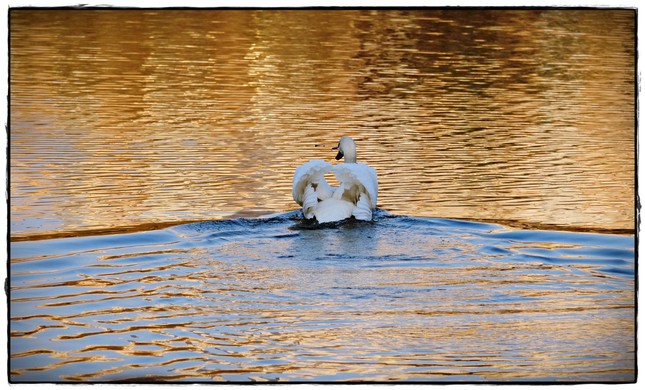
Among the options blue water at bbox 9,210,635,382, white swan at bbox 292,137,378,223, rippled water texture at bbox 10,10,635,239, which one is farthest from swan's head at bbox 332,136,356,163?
blue water at bbox 9,210,635,382

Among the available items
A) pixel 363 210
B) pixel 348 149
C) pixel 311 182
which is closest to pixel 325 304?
pixel 363 210

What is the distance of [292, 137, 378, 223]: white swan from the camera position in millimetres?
11234

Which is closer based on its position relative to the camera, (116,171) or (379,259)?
(379,259)

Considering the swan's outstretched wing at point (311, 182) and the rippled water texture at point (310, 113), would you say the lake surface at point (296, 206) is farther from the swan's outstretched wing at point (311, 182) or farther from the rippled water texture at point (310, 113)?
the swan's outstretched wing at point (311, 182)

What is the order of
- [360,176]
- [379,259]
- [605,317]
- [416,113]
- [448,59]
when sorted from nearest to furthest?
[605,317]
[379,259]
[360,176]
[416,113]
[448,59]

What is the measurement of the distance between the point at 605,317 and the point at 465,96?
848cm

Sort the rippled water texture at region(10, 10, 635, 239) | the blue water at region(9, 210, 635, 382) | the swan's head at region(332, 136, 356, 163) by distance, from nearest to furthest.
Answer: the blue water at region(9, 210, 635, 382) < the rippled water texture at region(10, 10, 635, 239) < the swan's head at region(332, 136, 356, 163)

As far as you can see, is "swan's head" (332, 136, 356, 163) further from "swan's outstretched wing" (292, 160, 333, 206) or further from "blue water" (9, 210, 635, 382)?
"blue water" (9, 210, 635, 382)

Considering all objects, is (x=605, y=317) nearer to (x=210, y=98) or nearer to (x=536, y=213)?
(x=536, y=213)

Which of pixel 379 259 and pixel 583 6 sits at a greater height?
pixel 583 6

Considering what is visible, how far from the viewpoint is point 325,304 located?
854cm

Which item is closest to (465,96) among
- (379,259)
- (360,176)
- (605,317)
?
(360,176)

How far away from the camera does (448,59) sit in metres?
18.5

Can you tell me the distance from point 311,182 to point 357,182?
1.31ft
